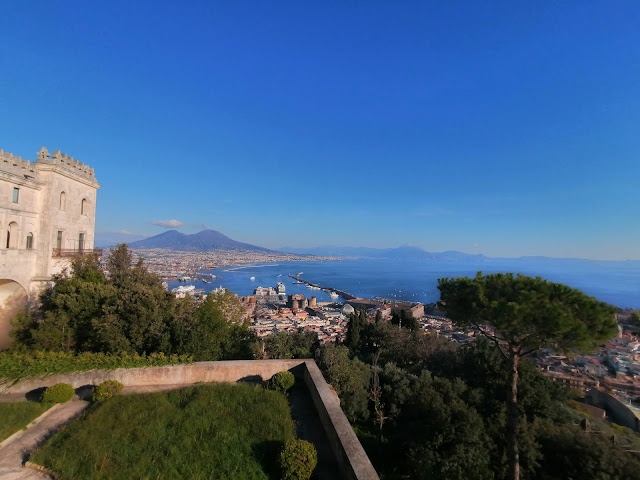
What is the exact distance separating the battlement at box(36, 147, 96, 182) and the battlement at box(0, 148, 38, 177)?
1.40 ft

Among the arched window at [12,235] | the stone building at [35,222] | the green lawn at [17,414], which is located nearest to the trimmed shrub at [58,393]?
the green lawn at [17,414]

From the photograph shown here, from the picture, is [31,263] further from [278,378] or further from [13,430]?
[278,378]

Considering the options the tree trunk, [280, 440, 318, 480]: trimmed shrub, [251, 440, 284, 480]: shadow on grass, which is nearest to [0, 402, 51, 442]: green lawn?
[251, 440, 284, 480]: shadow on grass

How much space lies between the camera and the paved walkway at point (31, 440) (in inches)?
165

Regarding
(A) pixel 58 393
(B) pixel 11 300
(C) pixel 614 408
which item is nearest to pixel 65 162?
(B) pixel 11 300

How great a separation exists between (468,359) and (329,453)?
29.7ft

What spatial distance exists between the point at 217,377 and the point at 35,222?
856cm

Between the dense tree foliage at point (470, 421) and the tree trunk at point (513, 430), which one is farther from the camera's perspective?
the dense tree foliage at point (470, 421)

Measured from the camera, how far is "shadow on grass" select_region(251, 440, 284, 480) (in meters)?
4.15

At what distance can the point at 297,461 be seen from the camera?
3977 mm

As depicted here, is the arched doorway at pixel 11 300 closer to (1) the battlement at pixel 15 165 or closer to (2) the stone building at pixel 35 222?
(2) the stone building at pixel 35 222

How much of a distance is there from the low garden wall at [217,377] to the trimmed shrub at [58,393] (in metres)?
0.41

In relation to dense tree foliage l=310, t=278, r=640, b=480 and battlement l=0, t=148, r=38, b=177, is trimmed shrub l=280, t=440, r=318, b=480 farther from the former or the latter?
battlement l=0, t=148, r=38, b=177

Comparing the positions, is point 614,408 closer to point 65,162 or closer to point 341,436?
point 341,436
